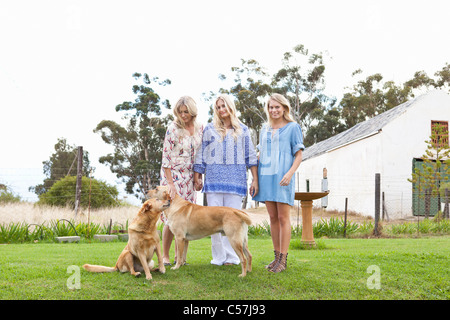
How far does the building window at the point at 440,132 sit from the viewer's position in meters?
18.9

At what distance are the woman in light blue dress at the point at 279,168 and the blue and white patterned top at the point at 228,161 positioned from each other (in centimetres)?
21

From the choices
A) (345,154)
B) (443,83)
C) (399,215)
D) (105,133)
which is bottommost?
(399,215)

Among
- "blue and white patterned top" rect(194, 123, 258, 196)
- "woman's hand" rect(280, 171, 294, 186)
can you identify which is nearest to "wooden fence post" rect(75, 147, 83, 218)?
"blue and white patterned top" rect(194, 123, 258, 196)

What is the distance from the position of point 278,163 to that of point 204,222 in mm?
1182

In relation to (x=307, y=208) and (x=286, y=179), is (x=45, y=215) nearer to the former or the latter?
(x=307, y=208)

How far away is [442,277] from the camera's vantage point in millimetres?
5008

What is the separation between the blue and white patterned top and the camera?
521cm

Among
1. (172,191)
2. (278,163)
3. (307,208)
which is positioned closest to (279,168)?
(278,163)

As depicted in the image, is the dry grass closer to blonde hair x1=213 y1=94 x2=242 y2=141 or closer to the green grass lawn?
the green grass lawn

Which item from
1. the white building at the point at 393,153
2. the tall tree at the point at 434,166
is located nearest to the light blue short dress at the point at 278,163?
the white building at the point at 393,153

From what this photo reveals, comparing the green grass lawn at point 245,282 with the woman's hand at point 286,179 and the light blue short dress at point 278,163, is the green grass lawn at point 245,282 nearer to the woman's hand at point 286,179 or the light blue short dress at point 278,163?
the light blue short dress at point 278,163
